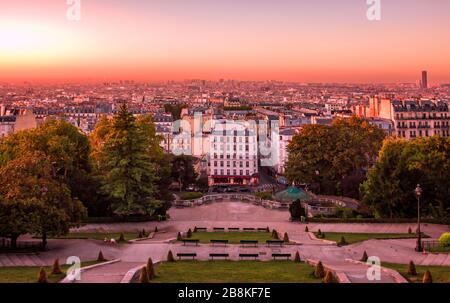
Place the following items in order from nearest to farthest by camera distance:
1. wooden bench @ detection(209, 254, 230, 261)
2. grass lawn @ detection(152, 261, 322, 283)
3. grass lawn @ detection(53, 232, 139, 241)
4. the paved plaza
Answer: grass lawn @ detection(152, 261, 322, 283), the paved plaza, wooden bench @ detection(209, 254, 230, 261), grass lawn @ detection(53, 232, 139, 241)

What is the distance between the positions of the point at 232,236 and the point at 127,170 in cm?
1196

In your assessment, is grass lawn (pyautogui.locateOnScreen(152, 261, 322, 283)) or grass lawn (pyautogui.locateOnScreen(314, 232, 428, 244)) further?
grass lawn (pyautogui.locateOnScreen(314, 232, 428, 244))

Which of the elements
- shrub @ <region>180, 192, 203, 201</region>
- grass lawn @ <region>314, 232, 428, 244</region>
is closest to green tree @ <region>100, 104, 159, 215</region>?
grass lawn @ <region>314, 232, 428, 244</region>

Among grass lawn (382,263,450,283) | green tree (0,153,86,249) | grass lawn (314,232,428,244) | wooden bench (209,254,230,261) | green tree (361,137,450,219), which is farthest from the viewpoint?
green tree (361,137,450,219)

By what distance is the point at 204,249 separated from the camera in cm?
3319

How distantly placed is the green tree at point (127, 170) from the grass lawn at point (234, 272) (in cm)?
1955

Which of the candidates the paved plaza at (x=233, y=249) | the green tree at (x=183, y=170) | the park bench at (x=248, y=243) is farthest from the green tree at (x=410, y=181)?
the green tree at (x=183, y=170)

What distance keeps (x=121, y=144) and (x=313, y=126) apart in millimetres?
28216

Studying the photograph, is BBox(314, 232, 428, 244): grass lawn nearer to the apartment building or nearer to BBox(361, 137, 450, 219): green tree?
BBox(361, 137, 450, 219): green tree

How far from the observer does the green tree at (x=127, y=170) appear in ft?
156

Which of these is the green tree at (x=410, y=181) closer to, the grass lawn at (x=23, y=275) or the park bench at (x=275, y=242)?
the park bench at (x=275, y=242)

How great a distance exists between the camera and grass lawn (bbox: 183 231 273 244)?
3781cm

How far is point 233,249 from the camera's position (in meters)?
33.2

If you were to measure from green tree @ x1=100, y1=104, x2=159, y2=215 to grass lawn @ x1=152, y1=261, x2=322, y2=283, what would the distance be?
1955 centimetres
